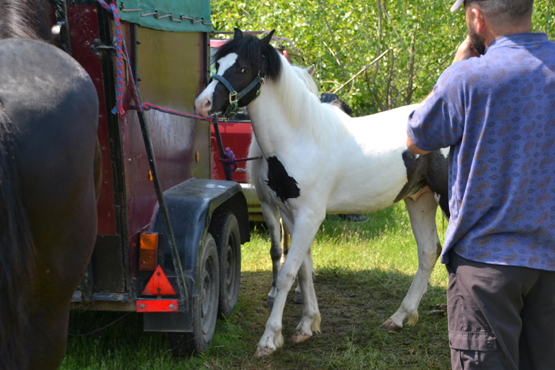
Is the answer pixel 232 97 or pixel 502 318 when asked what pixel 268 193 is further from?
pixel 502 318

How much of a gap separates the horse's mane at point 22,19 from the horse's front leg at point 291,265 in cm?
194

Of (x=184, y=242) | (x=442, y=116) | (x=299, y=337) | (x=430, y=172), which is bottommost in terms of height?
(x=299, y=337)

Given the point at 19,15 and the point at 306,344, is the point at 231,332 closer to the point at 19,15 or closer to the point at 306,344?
the point at 306,344

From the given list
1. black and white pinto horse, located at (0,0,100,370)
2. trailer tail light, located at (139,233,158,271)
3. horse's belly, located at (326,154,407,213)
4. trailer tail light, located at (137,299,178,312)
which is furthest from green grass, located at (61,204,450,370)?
black and white pinto horse, located at (0,0,100,370)

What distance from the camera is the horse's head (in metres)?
3.05

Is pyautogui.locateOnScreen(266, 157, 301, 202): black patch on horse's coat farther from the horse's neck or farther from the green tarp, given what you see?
the green tarp

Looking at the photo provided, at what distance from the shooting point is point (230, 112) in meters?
3.15

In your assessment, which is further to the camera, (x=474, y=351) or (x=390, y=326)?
(x=390, y=326)

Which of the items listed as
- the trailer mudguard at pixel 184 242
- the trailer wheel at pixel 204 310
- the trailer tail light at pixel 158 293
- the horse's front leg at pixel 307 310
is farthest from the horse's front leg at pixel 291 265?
the trailer tail light at pixel 158 293

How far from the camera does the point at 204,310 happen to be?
10.7 feet

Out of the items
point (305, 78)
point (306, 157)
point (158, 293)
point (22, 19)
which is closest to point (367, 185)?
point (306, 157)

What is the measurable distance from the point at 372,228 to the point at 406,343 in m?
3.10

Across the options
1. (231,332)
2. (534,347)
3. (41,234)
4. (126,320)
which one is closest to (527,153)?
(534,347)

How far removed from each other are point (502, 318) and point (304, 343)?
2.13m
